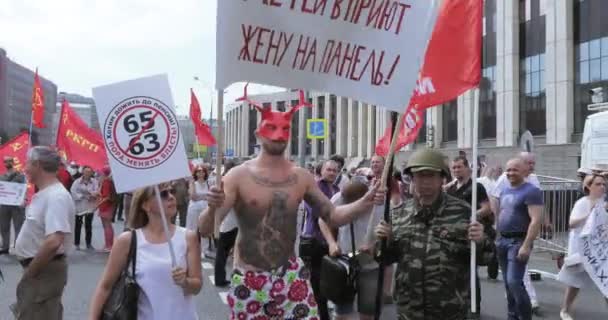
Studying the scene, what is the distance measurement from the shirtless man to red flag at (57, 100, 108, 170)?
1026 centimetres

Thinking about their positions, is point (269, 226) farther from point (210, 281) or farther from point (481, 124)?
point (481, 124)

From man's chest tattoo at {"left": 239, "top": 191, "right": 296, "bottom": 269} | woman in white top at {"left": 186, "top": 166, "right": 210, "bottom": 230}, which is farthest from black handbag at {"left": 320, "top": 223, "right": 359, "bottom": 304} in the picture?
woman in white top at {"left": 186, "top": 166, "right": 210, "bottom": 230}

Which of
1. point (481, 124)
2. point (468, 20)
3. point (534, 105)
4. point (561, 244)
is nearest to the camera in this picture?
point (468, 20)

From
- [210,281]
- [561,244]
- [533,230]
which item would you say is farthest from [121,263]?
[561,244]

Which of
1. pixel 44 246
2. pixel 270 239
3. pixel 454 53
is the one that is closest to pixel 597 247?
pixel 454 53

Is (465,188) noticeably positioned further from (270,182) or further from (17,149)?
(17,149)

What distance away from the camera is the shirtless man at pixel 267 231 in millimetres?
3805

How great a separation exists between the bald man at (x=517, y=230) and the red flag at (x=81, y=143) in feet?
29.3

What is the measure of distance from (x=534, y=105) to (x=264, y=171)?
3328 centimetres

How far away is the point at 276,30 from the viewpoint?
4.03 m

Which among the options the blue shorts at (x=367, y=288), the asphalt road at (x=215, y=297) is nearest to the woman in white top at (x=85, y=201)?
the asphalt road at (x=215, y=297)

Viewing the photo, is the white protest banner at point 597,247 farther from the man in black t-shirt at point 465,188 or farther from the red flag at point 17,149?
the red flag at point 17,149

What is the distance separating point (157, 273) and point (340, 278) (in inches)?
93.8

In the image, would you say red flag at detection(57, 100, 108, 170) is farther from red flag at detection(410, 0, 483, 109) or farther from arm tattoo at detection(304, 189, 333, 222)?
arm tattoo at detection(304, 189, 333, 222)
